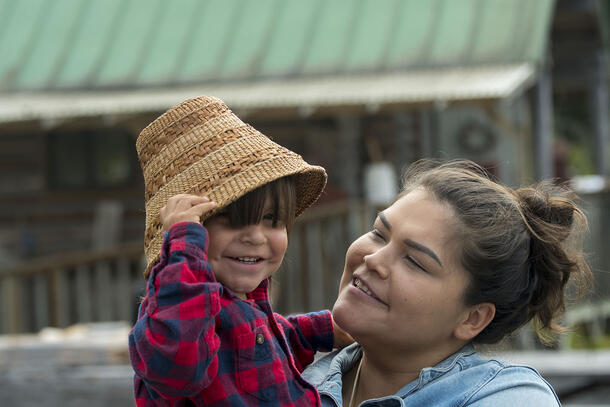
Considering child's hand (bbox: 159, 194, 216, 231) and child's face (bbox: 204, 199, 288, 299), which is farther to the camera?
child's face (bbox: 204, 199, 288, 299)

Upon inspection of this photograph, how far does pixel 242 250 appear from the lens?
1.97m

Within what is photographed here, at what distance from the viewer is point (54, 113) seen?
30.0ft

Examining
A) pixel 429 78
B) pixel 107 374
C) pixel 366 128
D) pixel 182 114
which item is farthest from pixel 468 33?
pixel 182 114

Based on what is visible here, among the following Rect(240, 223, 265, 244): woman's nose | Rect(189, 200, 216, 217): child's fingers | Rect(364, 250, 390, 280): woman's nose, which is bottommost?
Rect(364, 250, 390, 280): woman's nose

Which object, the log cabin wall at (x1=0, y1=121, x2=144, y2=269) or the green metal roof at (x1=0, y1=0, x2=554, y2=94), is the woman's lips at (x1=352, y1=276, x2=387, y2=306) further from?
Result: the log cabin wall at (x1=0, y1=121, x2=144, y2=269)

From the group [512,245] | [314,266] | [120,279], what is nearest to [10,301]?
[120,279]

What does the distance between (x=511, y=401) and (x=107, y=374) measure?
406cm

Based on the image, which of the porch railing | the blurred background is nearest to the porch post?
the blurred background

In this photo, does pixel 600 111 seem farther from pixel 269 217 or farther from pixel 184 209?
pixel 184 209

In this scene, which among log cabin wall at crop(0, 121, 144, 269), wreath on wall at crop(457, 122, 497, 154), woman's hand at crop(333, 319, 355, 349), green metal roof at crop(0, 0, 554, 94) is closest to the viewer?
woman's hand at crop(333, 319, 355, 349)

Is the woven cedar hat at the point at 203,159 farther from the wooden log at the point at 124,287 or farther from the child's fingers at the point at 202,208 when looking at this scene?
the wooden log at the point at 124,287

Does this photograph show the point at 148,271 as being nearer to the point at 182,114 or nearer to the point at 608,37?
the point at 182,114

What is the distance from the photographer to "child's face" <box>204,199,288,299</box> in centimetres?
195

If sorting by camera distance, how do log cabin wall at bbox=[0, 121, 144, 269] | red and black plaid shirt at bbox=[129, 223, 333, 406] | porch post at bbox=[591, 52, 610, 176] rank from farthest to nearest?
porch post at bbox=[591, 52, 610, 176], log cabin wall at bbox=[0, 121, 144, 269], red and black plaid shirt at bbox=[129, 223, 333, 406]
